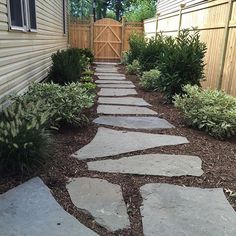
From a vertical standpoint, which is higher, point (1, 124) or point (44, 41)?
point (44, 41)

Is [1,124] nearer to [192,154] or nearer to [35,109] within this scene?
[35,109]

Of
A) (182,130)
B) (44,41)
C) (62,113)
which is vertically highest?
(44,41)

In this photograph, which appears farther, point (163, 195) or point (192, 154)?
point (192, 154)

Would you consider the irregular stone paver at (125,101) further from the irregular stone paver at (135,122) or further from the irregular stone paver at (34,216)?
the irregular stone paver at (34,216)

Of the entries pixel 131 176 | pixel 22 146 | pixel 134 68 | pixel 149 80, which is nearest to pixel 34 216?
pixel 22 146

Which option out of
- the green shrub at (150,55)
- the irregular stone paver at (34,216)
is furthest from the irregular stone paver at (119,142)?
the green shrub at (150,55)

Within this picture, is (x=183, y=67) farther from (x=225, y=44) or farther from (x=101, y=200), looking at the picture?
(x=101, y=200)

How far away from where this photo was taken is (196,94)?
423cm

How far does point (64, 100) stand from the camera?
12.4 ft

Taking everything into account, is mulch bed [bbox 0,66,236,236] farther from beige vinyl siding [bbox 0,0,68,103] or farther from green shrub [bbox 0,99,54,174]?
beige vinyl siding [bbox 0,0,68,103]

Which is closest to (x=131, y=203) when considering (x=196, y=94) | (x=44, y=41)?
(x=196, y=94)

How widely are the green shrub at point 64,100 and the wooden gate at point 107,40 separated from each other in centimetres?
1040

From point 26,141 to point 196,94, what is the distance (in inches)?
103

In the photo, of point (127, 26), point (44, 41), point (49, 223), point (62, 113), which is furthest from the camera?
point (127, 26)
